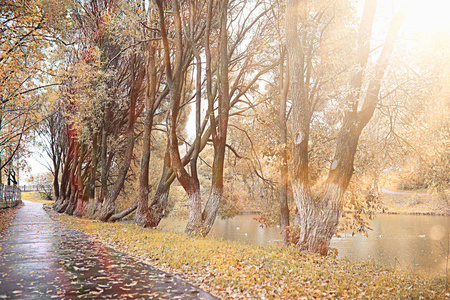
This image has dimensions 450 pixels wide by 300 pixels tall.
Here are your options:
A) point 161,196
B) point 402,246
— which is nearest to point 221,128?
point 161,196

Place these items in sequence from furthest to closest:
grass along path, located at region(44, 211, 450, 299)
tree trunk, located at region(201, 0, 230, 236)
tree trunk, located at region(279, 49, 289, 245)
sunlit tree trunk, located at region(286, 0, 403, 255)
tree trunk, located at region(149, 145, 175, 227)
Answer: tree trunk, located at region(149, 145, 175, 227) < tree trunk, located at region(201, 0, 230, 236) < tree trunk, located at region(279, 49, 289, 245) < sunlit tree trunk, located at region(286, 0, 403, 255) < grass along path, located at region(44, 211, 450, 299)

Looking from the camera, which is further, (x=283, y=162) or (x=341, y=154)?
(x=283, y=162)

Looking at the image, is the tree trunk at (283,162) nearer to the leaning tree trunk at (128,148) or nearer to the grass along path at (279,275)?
the grass along path at (279,275)

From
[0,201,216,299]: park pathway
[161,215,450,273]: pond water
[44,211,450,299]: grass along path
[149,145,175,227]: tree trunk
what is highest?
[149,145,175,227]: tree trunk

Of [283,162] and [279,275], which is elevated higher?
[283,162]

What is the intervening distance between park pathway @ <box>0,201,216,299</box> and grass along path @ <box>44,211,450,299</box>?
1.71 ft

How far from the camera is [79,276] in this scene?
305 inches

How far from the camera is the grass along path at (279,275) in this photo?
6359 millimetres

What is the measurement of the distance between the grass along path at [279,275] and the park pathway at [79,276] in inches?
20.5

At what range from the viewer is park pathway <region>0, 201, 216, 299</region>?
646 centimetres

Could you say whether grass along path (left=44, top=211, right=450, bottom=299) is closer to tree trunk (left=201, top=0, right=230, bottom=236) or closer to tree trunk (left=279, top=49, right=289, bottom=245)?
tree trunk (left=201, top=0, right=230, bottom=236)

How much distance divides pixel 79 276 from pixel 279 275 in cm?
403

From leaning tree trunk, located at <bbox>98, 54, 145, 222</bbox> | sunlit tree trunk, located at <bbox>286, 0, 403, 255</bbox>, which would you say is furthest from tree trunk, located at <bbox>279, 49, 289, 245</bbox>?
leaning tree trunk, located at <bbox>98, 54, 145, 222</bbox>

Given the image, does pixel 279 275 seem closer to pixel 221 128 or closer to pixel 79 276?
pixel 79 276
